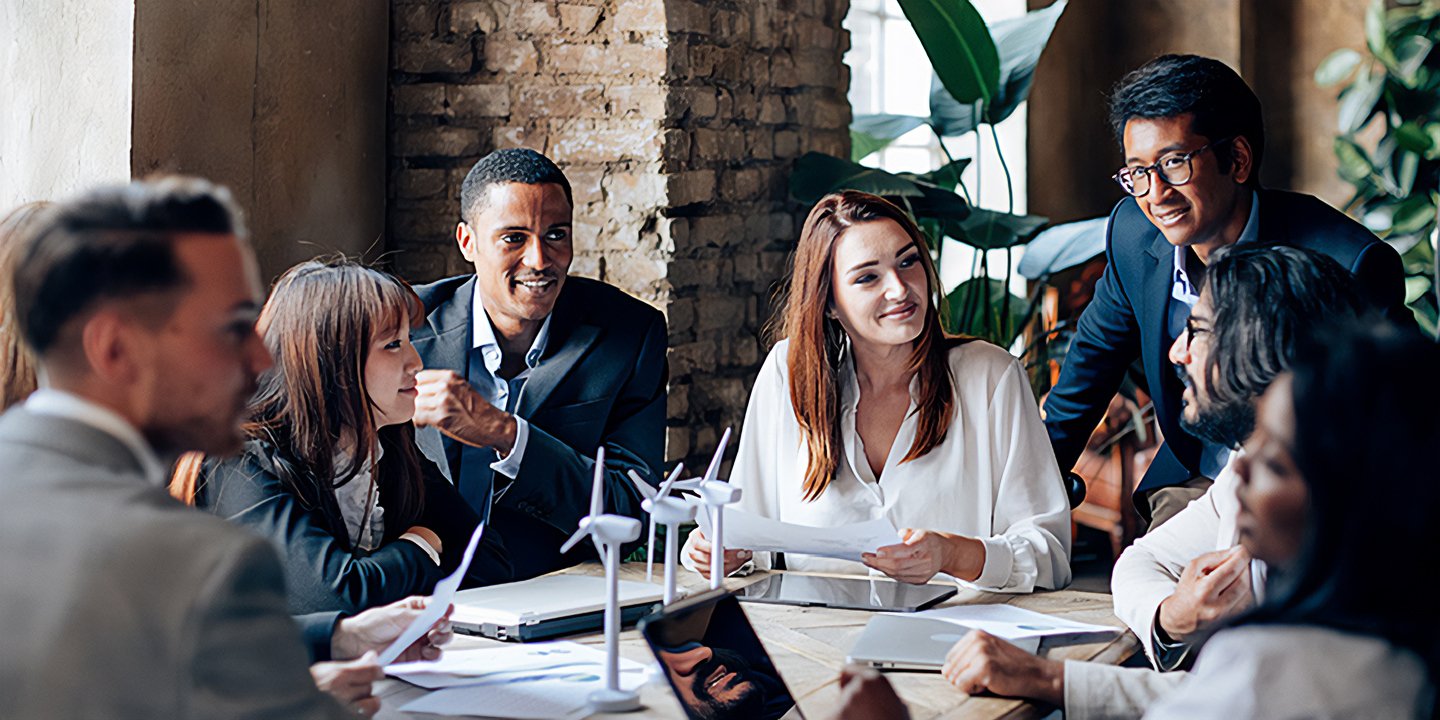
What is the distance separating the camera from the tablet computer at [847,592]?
2590mm

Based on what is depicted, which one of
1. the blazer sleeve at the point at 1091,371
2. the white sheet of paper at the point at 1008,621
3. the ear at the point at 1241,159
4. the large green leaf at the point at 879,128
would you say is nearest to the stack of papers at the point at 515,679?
the white sheet of paper at the point at 1008,621

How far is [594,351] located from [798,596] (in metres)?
0.98

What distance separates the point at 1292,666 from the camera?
1397 mm

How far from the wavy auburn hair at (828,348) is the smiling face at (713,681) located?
1094 mm

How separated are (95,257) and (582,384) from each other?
82.5 inches

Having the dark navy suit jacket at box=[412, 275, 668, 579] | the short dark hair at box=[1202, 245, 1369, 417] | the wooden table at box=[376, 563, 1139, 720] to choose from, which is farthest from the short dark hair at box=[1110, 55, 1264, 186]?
the dark navy suit jacket at box=[412, 275, 668, 579]

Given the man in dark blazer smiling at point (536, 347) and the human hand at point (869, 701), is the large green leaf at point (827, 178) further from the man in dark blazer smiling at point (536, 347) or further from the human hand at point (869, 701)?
the human hand at point (869, 701)

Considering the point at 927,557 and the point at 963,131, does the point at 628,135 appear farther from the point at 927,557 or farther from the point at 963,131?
the point at 927,557

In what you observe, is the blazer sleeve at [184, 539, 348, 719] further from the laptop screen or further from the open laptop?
the open laptop

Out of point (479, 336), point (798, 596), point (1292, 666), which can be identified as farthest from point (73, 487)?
point (479, 336)

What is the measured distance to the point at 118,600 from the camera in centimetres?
121

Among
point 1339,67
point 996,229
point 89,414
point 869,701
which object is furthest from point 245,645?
point 1339,67

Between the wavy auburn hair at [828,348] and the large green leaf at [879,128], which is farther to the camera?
the large green leaf at [879,128]

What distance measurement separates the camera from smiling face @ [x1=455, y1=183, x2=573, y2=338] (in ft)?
10.8
